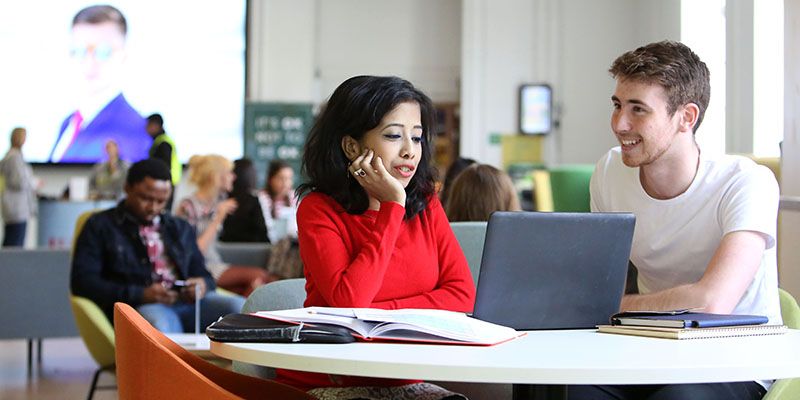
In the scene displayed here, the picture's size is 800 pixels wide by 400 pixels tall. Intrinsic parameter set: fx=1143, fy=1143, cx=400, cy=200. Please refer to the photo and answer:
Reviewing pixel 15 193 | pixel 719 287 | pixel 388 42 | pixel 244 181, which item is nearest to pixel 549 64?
pixel 388 42

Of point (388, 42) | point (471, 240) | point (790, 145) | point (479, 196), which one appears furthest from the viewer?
point (388, 42)

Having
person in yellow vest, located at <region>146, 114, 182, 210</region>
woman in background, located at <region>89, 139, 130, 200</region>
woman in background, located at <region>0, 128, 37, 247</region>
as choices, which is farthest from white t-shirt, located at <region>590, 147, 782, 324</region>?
woman in background, located at <region>0, 128, 37, 247</region>

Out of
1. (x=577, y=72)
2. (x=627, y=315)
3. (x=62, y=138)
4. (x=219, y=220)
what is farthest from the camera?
(x=577, y=72)

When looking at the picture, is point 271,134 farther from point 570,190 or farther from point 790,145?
point 790,145

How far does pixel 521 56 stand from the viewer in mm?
13305

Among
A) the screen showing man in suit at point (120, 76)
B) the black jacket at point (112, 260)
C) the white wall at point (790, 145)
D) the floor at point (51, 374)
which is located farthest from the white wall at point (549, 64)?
the white wall at point (790, 145)

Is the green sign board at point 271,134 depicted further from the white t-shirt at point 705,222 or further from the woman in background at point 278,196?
the white t-shirt at point 705,222

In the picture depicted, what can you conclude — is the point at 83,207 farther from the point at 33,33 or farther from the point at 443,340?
the point at 443,340

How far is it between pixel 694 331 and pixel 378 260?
0.62 meters

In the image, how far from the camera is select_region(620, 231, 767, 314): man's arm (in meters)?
2.29

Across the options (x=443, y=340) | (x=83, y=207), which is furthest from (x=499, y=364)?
(x=83, y=207)

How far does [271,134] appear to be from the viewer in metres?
12.9

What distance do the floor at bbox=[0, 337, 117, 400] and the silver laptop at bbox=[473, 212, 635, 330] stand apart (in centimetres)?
361

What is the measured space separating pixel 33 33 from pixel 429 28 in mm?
4520
